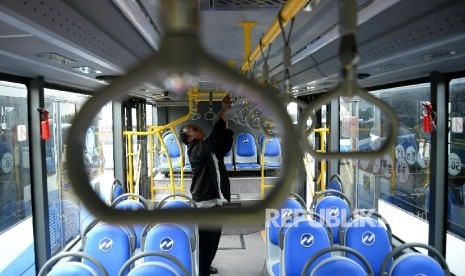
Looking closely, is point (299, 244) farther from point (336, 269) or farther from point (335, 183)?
point (335, 183)

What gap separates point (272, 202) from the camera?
428 mm

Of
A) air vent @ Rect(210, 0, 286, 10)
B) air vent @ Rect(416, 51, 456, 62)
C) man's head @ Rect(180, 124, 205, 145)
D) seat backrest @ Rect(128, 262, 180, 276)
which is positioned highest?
air vent @ Rect(210, 0, 286, 10)

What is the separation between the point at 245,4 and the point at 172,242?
1.89 meters

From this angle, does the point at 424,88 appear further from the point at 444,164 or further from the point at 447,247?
the point at 447,247

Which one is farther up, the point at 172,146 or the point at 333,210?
the point at 172,146

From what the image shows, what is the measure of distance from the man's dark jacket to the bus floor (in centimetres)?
47

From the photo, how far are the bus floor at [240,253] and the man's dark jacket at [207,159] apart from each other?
468mm

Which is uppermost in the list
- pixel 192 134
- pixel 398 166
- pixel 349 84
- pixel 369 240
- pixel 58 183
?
pixel 349 84

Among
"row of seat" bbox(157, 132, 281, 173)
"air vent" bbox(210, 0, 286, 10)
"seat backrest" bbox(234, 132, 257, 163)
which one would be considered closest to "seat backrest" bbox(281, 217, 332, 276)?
"air vent" bbox(210, 0, 286, 10)

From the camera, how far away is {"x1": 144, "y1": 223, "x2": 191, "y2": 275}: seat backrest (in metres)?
2.93

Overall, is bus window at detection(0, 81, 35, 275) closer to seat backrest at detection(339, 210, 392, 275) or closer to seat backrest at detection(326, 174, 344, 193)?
seat backrest at detection(339, 210, 392, 275)

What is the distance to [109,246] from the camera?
3016mm

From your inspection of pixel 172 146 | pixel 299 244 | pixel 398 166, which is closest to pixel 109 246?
pixel 299 244

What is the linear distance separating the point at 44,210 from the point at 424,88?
3573 millimetres
